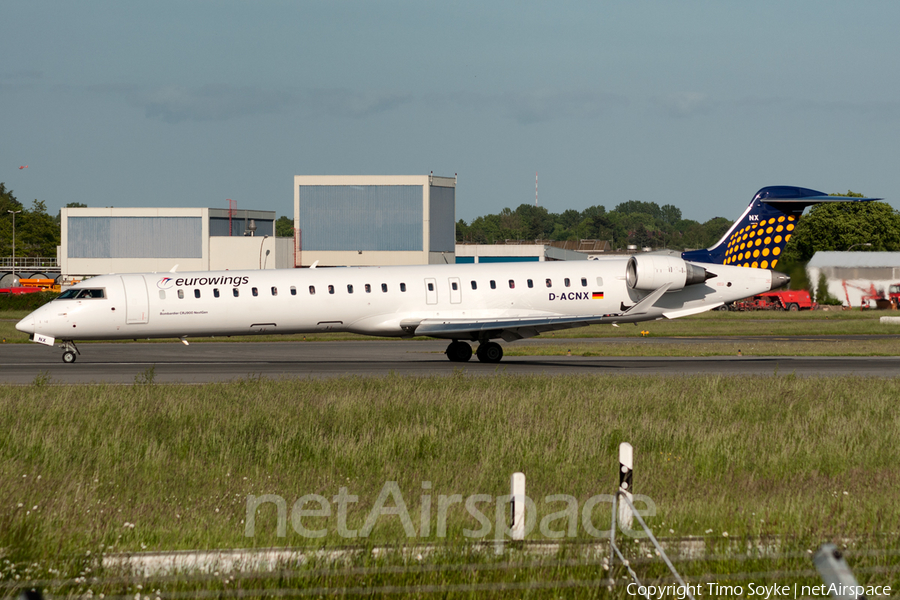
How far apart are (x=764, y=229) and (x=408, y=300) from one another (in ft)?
40.8

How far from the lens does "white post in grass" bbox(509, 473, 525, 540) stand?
6703 mm

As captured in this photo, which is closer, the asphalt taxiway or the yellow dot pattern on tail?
the asphalt taxiway

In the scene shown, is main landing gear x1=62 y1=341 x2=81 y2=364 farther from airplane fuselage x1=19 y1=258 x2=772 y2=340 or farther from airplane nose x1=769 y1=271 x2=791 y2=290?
airplane nose x1=769 y1=271 x2=791 y2=290

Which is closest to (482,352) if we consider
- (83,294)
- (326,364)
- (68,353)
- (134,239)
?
(326,364)

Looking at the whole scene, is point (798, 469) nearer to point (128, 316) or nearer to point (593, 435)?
point (593, 435)

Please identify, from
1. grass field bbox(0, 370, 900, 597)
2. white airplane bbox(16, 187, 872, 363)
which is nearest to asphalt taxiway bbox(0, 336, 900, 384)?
white airplane bbox(16, 187, 872, 363)

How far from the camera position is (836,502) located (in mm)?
9141

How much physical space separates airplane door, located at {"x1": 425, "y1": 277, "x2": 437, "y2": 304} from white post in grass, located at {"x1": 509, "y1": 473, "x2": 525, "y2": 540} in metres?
21.0

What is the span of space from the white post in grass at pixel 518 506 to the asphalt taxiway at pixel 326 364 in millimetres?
14811

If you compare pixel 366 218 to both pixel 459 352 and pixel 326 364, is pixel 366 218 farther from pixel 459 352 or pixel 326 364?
pixel 326 364

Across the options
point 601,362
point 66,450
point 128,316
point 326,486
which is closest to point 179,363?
point 128,316

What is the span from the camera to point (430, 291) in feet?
92.2

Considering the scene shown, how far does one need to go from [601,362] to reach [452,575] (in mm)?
22750

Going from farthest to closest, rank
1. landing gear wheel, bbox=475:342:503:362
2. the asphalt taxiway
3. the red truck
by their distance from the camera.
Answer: the red truck
landing gear wheel, bbox=475:342:503:362
the asphalt taxiway
